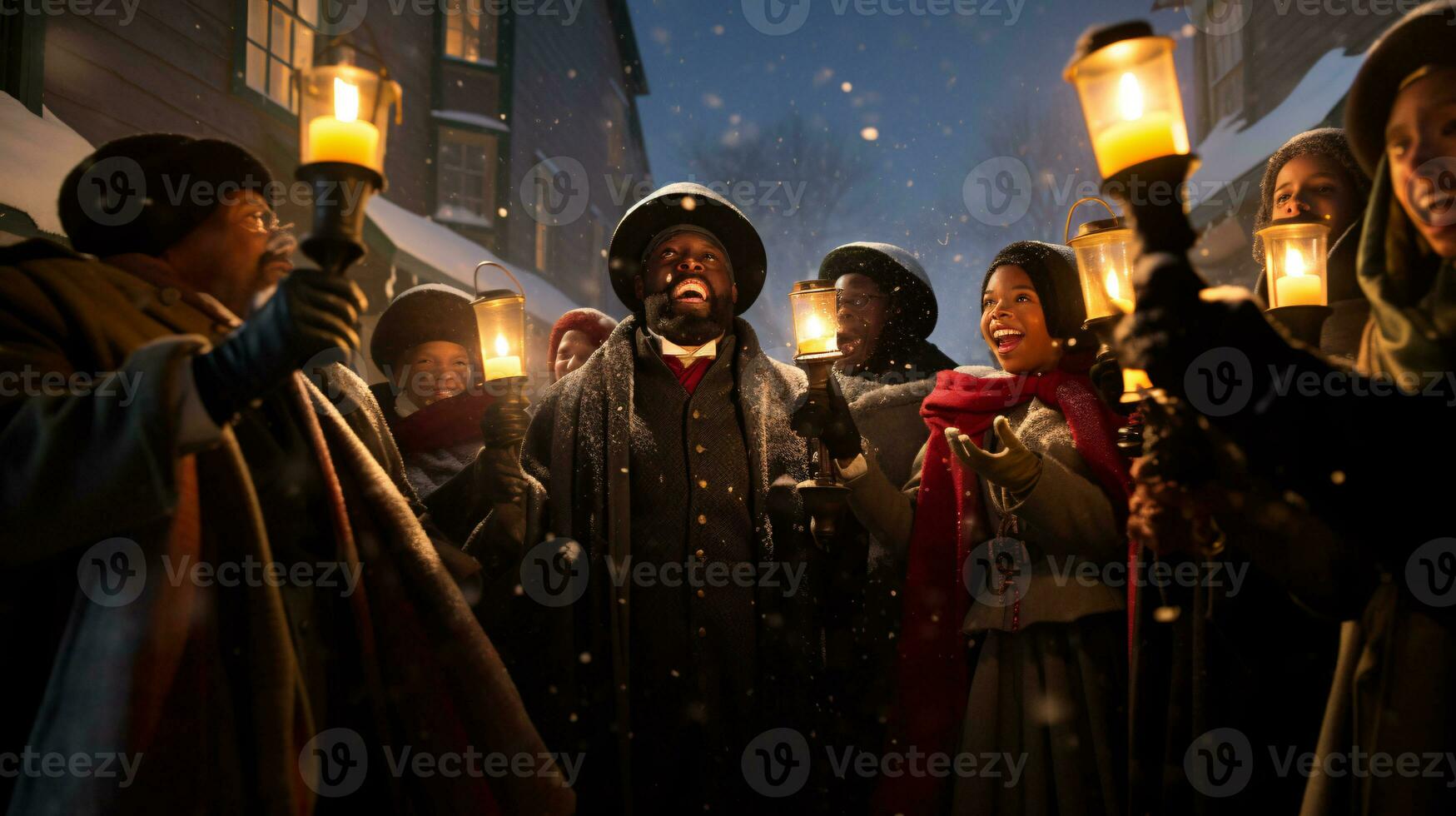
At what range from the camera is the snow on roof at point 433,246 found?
1113cm

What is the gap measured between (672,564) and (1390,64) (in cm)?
292

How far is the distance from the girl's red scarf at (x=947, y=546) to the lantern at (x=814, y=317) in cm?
91

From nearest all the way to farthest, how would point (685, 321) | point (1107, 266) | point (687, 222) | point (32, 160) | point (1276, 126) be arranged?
point (1107, 266) < point (685, 321) < point (687, 222) < point (32, 160) < point (1276, 126)

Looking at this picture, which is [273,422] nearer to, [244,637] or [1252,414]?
[244,637]

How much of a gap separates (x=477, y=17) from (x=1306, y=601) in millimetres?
15944

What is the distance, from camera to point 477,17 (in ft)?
48.4

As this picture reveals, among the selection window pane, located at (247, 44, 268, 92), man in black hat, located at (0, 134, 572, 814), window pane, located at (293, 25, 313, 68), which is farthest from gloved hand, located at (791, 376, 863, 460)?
window pane, located at (293, 25, 313, 68)

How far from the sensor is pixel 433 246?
482 inches

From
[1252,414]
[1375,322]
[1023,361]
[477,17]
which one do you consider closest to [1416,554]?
[1252,414]

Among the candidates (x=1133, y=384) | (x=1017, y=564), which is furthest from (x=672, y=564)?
(x=1133, y=384)

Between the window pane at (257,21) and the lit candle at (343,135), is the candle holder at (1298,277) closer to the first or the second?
the lit candle at (343,135)

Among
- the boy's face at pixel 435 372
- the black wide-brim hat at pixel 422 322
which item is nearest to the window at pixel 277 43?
the black wide-brim hat at pixel 422 322

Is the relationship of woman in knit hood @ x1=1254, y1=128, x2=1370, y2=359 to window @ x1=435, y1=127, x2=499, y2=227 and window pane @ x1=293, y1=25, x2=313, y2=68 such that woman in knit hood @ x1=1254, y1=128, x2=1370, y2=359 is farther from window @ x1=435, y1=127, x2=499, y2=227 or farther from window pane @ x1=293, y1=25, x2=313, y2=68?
window @ x1=435, y1=127, x2=499, y2=227

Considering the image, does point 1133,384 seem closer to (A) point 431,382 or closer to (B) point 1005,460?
(B) point 1005,460
